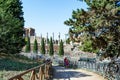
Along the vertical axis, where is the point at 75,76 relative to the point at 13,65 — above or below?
below

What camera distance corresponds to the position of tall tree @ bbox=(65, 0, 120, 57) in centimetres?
2300

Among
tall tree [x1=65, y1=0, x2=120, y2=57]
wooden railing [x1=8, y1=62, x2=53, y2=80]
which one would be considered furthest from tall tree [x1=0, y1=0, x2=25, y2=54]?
wooden railing [x1=8, y1=62, x2=53, y2=80]

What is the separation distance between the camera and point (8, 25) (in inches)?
1490

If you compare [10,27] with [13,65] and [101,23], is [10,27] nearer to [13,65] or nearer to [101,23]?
[13,65]

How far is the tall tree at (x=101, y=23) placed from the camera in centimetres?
2300

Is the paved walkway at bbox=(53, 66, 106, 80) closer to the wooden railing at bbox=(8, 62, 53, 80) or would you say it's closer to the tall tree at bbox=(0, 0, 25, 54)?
the wooden railing at bbox=(8, 62, 53, 80)

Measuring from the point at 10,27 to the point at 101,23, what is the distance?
17297mm

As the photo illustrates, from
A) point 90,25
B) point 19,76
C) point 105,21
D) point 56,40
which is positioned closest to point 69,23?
point 90,25

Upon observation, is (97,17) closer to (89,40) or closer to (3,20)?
(89,40)

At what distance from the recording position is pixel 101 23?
2283 centimetres

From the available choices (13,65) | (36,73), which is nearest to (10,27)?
(13,65)

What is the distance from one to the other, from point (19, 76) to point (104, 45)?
1536 centimetres

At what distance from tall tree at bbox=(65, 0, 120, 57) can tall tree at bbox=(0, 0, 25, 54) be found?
12.7 meters

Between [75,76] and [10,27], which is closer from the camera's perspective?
[75,76]
